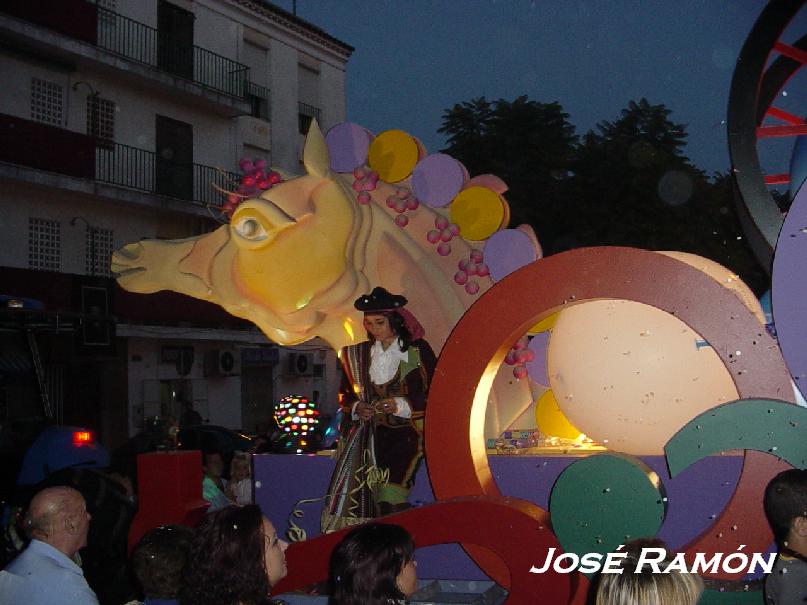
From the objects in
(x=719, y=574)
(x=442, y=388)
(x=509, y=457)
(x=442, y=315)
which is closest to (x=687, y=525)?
(x=719, y=574)

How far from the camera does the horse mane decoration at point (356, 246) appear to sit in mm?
5465

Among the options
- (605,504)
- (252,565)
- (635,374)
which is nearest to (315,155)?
(635,374)

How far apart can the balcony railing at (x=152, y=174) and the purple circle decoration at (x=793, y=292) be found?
1486cm

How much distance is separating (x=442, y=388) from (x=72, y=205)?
14598 millimetres

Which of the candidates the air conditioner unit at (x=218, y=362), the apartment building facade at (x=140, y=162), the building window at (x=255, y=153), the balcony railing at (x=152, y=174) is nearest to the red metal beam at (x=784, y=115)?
the apartment building facade at (x=140, y=162)

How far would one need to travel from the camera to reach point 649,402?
3957 mm

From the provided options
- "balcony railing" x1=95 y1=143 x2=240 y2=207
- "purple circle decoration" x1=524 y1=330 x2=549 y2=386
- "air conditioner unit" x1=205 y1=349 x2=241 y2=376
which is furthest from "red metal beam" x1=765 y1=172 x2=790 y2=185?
"air conditioner unit" x1=205 y1=349 x2=241 y2=376

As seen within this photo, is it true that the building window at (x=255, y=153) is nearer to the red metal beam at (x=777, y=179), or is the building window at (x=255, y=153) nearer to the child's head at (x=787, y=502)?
the red metal beam at (x=777, y=179)

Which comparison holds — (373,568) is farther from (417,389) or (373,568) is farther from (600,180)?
(600,180)

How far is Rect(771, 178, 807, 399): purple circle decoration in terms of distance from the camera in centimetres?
345

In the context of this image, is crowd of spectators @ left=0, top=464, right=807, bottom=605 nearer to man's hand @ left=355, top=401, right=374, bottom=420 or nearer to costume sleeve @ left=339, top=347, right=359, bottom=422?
man's hand @ left=355, top=401, right=374, bottom=420

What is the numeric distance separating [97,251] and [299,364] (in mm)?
6337

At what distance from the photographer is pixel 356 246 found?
18.6 ft

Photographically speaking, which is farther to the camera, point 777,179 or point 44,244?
point 44,244
